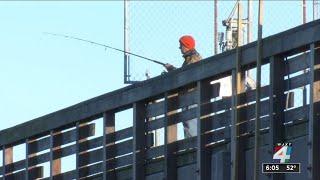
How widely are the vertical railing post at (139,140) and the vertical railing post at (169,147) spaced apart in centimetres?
59

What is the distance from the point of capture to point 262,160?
1183cm

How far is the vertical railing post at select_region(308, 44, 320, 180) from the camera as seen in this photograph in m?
11.2

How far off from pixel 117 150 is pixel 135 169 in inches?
26.5

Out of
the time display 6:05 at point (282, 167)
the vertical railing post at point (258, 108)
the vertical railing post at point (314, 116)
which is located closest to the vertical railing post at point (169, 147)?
the vertical railing post at point (258, 108)

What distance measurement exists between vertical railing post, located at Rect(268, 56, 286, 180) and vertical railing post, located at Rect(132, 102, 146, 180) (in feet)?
8.37

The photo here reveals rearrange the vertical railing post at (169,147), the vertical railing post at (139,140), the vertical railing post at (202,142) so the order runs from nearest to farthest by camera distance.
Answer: the vertical railing post at (202,142) < the vertical railing post at (169,147) < the vertical railing post at (139,140)

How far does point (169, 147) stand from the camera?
13289mm

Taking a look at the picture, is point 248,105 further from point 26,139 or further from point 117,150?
point 26,139

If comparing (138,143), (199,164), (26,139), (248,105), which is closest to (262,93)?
(248,105)

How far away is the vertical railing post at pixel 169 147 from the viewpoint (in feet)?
43.4

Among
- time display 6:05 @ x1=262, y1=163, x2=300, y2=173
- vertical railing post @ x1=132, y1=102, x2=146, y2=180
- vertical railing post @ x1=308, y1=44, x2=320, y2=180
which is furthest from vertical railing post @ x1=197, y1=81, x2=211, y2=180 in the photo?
vertical railing post @ x1=308, y1=44, x2=320, y2=180

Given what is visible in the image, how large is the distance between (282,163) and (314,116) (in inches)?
24.9

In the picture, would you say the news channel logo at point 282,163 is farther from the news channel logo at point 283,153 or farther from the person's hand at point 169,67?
the person's hand at point 169,67

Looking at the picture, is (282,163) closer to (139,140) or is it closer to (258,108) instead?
(258,108)
